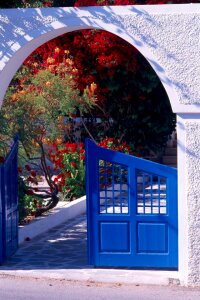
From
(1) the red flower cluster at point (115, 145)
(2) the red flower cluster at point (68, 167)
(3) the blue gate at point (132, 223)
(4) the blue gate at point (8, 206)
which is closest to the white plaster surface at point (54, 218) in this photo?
(2) the red flower cluster at point (68, 167)

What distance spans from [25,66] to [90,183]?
15.4 feet

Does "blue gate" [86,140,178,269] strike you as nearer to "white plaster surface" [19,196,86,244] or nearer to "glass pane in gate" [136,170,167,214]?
"glass pane in gate" [136,170,167,214]

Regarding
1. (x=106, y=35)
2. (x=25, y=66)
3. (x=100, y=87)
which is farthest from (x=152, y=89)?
(x=25, y=66)

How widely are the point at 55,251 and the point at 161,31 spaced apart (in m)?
3.55

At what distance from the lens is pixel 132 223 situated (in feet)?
29.2

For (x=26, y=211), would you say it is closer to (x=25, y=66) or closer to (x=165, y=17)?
(x=25, y=66)

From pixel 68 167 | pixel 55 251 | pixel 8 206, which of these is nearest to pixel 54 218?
pixel 55 251

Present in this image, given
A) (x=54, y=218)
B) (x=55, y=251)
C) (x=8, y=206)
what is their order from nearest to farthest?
(x=8, y=206) < (x=55, y=251) < (x=54, y=218)

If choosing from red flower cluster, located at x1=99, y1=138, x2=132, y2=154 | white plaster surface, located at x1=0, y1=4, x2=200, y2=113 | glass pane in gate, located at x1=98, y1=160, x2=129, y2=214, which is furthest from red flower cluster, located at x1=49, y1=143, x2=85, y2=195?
white plaster surface, located at x1=0, y1=4, x2=200, y2=113

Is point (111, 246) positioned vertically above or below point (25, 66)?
below

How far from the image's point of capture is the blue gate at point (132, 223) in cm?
885

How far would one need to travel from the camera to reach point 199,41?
8.46 m

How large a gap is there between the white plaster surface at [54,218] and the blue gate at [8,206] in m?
0.95

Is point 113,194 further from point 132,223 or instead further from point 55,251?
point 55,251
